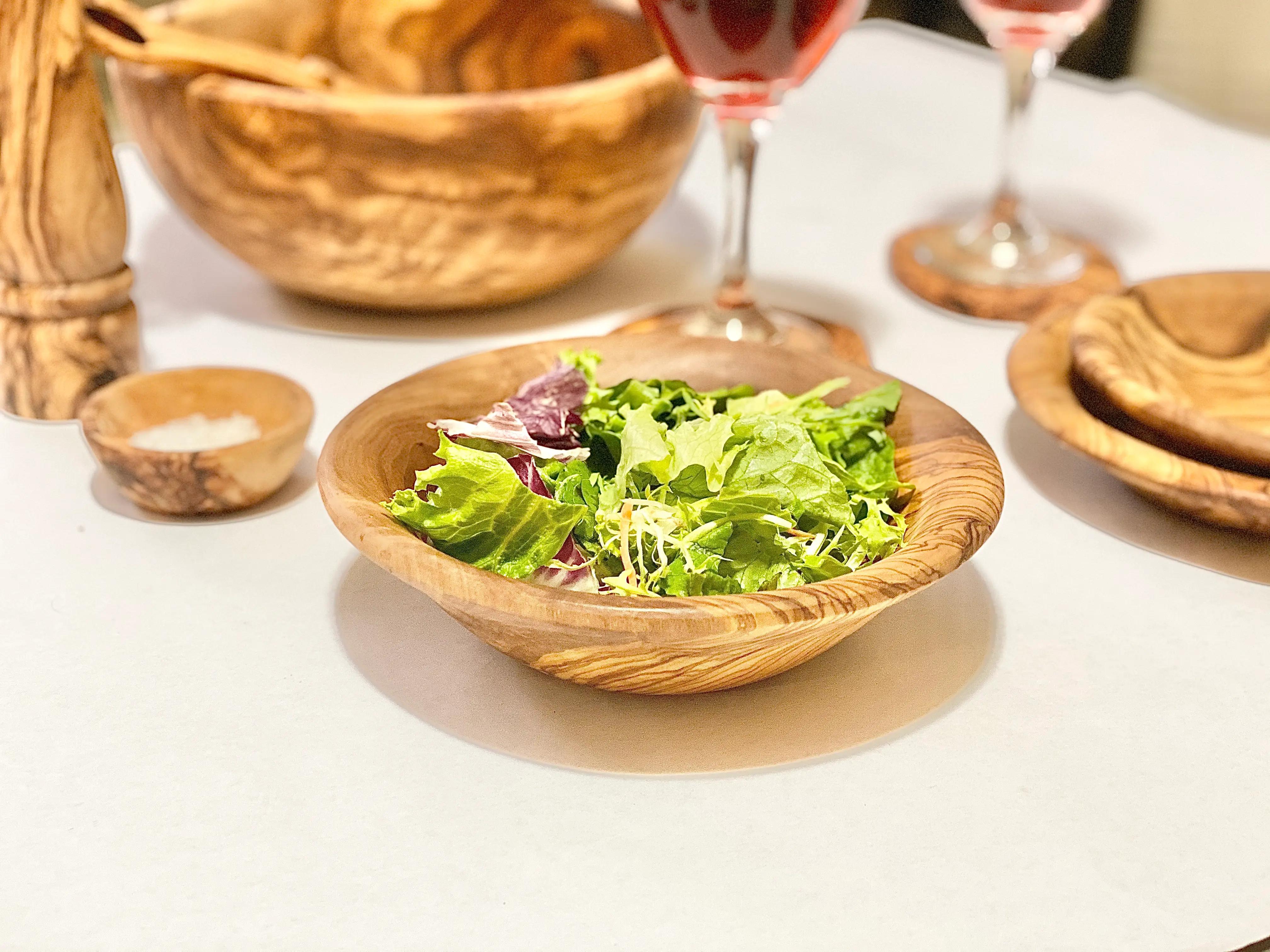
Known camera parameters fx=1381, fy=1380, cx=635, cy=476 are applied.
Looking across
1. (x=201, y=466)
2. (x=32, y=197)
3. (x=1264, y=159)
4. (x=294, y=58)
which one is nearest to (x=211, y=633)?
(x=201, y=466)

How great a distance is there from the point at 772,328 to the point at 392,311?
31 centimetres

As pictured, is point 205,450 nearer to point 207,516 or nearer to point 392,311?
point 207,516

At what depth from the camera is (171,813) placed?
62cm

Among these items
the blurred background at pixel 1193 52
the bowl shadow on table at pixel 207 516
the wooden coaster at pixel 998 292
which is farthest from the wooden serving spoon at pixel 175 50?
the blurred background at pixel 1193 52

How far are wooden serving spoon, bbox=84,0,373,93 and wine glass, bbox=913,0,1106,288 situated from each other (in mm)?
558

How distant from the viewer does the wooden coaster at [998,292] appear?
44.7 inches

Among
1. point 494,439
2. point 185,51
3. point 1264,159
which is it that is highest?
point 185,51

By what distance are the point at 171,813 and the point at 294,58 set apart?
0.85 m

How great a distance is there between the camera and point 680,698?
2.24ft

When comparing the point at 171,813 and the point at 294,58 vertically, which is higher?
the point at 294,58

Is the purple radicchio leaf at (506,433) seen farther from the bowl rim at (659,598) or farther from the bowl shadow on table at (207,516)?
the bowl shadow on table at (207,516)

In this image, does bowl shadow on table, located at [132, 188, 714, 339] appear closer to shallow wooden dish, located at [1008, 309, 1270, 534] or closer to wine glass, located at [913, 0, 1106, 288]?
wine glass, located at [913, 0, 1106, 288]

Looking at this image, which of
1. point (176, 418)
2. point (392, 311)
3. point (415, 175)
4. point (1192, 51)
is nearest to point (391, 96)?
point (415, 175)

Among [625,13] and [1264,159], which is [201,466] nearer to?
[625,13]
